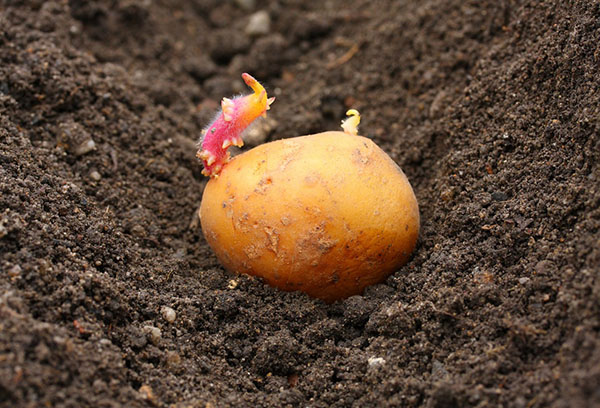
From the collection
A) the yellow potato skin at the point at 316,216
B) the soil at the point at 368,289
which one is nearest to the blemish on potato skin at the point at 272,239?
the yellow potato skin at the point at 316,216

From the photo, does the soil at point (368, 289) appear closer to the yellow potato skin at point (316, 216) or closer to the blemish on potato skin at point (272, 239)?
the yellow potato skin at point (316, 216)

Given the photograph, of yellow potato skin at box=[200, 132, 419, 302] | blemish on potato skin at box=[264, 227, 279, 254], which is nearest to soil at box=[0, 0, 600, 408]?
yellow potato skin at box=[200, 132, 419, 302]

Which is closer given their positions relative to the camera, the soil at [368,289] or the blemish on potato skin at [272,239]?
the soil at [368,289]

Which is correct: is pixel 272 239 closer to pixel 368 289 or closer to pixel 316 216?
pixel 316 216

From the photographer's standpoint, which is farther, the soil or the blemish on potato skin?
the blemish on potato skin

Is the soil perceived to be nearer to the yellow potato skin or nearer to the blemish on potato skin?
the yellow potato skin

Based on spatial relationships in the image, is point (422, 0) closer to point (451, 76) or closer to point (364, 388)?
point (451, 76)
